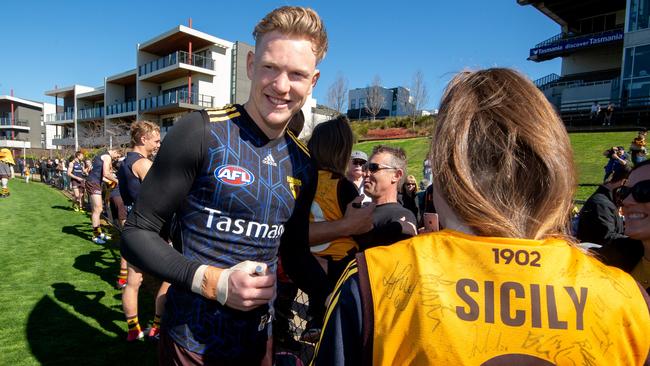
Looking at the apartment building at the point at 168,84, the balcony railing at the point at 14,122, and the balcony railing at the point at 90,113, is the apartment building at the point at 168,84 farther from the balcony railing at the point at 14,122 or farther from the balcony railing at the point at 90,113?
the balcony railing at the point at 14,122

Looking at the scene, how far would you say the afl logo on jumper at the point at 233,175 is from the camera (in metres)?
1.65

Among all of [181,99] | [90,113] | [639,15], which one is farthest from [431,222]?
[90,113]

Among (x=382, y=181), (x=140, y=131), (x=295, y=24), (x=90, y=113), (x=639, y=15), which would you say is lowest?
(x=382, y=181)

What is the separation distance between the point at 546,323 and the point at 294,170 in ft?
4.32

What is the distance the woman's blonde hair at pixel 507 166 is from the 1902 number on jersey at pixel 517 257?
0.20ft

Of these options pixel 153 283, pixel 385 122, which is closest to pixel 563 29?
pixel 385 122

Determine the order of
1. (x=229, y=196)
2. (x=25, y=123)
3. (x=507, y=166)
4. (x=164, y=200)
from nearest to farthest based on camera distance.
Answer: (x=507, y=166) < (x=164, y=200) < (x=229, y=196) < (x=25, y=123)

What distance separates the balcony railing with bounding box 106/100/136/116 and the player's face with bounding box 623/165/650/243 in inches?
1648

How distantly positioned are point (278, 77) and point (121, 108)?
145 feet

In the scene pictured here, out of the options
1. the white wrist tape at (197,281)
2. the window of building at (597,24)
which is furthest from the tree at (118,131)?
the window of building at (597,24)

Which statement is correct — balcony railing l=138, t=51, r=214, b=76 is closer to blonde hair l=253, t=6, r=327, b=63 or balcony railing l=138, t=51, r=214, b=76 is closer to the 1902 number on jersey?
blonde hair l=253, t=6, r=327, b=63

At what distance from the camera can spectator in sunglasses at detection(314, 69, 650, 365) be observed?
861 mm

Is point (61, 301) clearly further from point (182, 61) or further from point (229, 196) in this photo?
point (182, 61)

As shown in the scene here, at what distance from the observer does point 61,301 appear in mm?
5383
